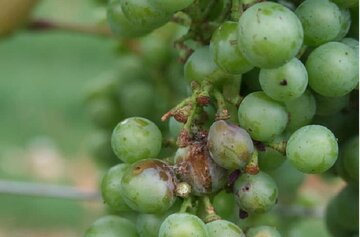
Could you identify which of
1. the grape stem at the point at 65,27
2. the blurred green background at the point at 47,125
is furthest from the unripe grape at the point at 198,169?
the blurred green background at the point at 47,125

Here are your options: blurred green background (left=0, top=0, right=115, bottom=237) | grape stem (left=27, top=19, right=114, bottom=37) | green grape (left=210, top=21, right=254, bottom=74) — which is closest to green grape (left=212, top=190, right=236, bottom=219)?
green grape (left=210, top=21, right=254, bottom=74)

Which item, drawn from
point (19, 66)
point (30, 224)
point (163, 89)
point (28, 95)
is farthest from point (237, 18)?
point (19, 66)

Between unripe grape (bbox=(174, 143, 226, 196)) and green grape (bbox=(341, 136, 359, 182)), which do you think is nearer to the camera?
unripe grape (bbox=(174, 143, 226, 196))

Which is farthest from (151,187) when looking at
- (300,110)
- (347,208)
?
(347,208)

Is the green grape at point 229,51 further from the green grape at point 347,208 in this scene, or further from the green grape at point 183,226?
the green grape at point 347,208

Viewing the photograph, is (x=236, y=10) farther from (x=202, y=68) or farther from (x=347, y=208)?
(x=347, y=208)

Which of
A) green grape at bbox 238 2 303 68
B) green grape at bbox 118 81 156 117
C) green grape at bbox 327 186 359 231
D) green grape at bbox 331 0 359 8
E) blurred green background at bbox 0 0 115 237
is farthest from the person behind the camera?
blurred green background at bbox 0 0 115 237

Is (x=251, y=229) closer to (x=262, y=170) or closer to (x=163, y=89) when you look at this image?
(x=262, y=170)

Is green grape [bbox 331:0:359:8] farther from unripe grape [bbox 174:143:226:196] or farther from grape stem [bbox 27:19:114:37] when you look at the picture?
grape stem [bbox 27:19:114:37]
